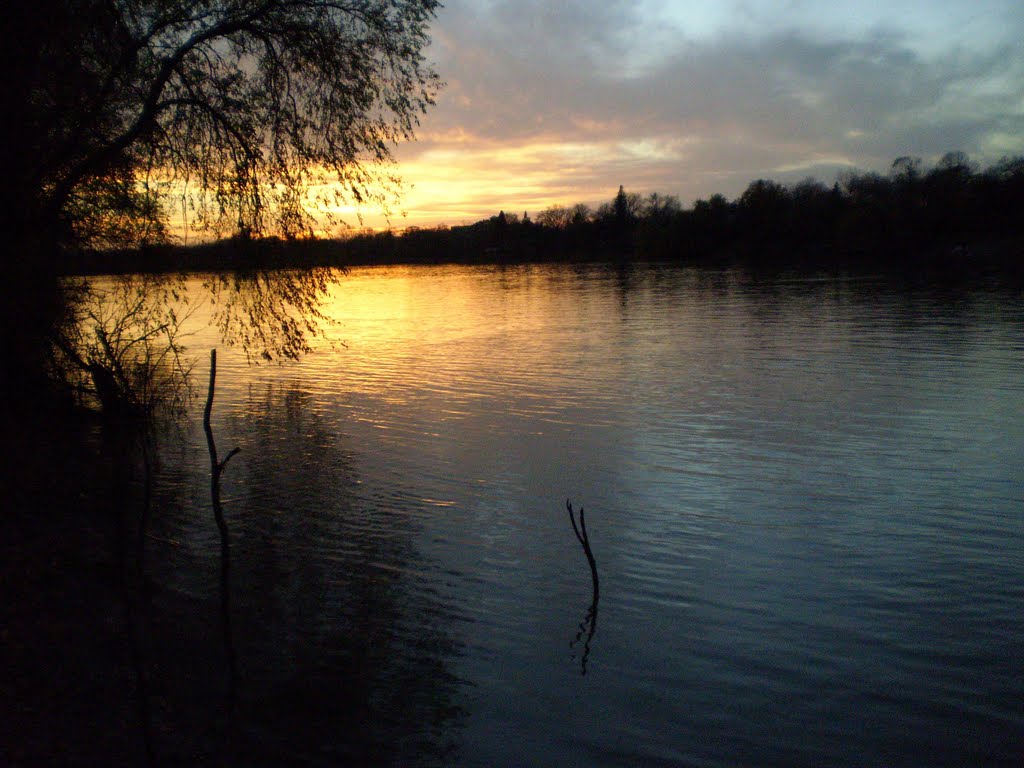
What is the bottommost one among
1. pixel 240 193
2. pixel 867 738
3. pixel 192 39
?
pixel 867 738

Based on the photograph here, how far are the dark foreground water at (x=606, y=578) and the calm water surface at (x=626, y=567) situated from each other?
1.5 inches

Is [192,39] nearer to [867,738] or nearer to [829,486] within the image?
[829,486]

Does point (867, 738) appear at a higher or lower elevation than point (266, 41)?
lower

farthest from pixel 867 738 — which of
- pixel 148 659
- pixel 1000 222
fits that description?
pixel 1000 222

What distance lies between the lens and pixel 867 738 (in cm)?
593

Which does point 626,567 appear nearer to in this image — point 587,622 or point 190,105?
point 587,622

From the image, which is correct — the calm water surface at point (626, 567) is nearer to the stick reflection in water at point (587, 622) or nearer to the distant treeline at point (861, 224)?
the stick reflection in water at point (587, 622)

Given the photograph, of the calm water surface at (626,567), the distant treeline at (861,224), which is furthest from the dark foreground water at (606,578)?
the distant treeline at (861,224)

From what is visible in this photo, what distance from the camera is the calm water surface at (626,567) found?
6.15 m

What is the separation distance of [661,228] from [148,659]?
127375 mm

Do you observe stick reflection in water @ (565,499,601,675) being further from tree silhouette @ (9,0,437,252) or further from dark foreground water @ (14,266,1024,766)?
tree silhouette @ (9,0,437,252)

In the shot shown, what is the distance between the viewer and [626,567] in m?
9.11

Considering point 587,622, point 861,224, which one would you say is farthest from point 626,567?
point 861,224

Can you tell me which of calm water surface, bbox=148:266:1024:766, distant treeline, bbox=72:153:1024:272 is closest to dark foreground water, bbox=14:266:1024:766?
calm water surface, bbox=148:266:1024:766
